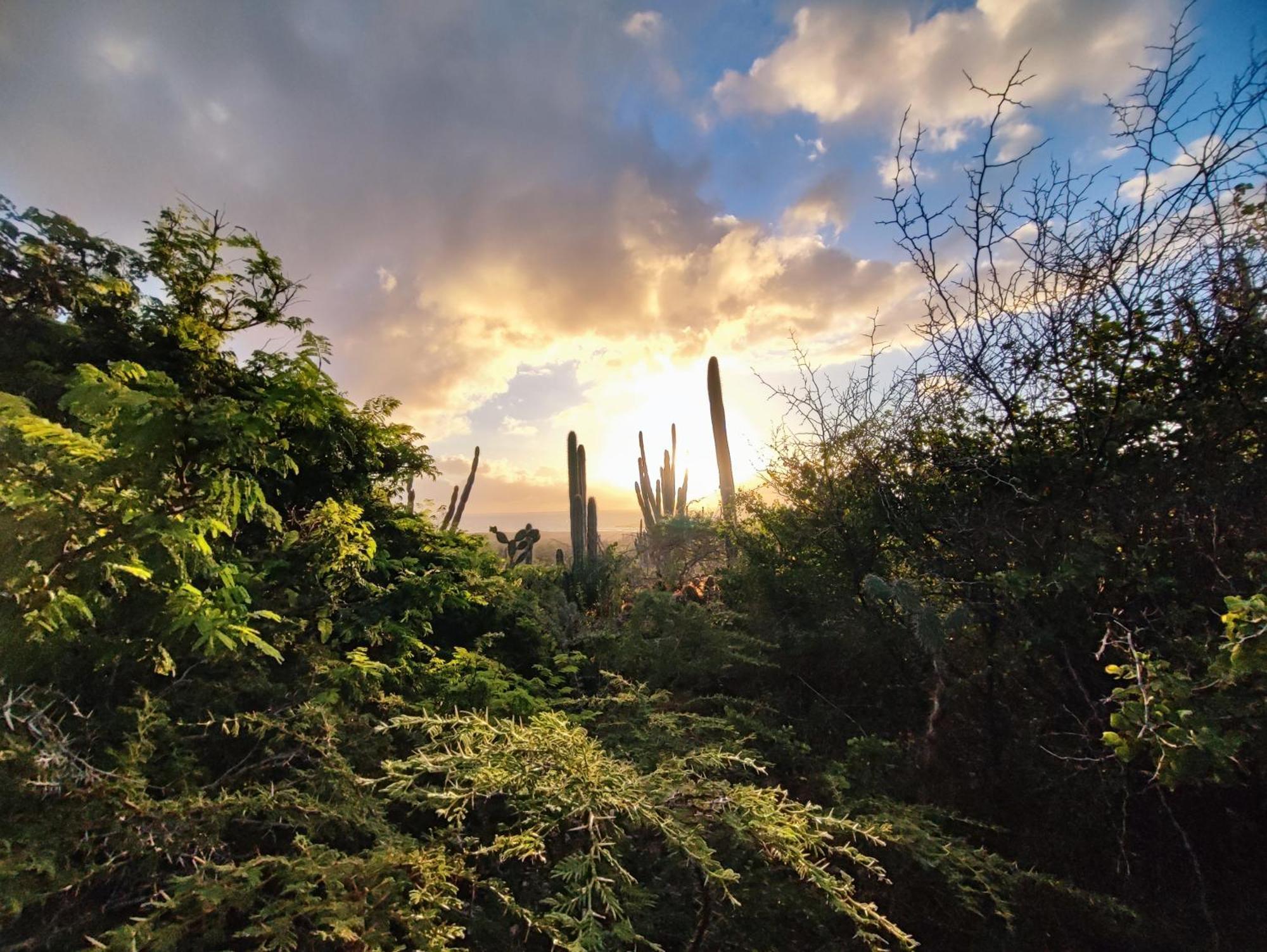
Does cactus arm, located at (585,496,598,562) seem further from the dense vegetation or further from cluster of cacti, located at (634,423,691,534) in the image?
the dense vegetation

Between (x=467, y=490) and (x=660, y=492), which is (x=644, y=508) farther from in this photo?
(x=467, y=490)

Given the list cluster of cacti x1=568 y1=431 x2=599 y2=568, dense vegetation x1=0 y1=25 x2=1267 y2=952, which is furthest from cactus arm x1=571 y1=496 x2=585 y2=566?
dense vegetation x1=0 y1=25 x2=1267 y2=952

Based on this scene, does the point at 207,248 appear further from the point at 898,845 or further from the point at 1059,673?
the point at 1059,673

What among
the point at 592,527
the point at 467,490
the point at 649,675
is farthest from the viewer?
the point at 467,490

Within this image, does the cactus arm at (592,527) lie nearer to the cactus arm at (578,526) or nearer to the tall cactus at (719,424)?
the cactus arm at (578,526)

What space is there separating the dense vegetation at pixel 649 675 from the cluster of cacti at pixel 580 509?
6.93 m

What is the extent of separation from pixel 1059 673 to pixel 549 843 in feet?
10.2

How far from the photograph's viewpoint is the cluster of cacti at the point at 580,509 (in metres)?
11.8

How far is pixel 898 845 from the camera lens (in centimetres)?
230

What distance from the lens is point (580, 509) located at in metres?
12.4

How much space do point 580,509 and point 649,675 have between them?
7.83 m

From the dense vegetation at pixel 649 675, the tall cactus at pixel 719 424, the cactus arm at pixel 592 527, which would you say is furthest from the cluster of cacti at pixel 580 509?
the dense vegetation at pixel 649 675

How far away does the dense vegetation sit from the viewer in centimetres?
189

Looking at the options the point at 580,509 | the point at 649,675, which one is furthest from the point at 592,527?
the point at 649,675
